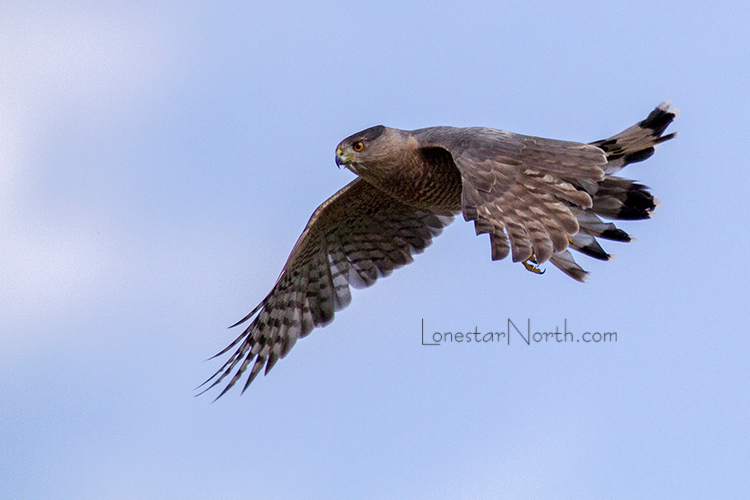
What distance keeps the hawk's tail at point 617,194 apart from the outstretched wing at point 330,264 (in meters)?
1.89

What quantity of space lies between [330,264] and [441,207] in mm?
1711

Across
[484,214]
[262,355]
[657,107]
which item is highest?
[657,107]

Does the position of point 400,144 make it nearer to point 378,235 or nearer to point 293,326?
point 378,235

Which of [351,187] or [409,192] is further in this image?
[351,187]

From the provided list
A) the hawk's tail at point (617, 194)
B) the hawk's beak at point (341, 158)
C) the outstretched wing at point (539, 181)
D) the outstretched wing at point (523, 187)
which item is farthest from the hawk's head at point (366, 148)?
the hawk's tail at point (617, 194)

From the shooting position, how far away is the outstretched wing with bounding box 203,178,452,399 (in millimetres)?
10000

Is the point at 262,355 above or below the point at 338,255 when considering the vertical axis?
below

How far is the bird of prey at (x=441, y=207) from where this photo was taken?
7.43m

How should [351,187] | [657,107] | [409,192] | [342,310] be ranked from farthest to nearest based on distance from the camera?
[342,310]
[351,187]
[409,192]
[657,107]

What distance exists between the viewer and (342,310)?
10.3 metres

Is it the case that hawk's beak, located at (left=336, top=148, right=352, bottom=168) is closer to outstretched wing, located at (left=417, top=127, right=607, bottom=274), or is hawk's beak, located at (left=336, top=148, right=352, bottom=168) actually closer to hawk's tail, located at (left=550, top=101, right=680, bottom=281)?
outstretched wing, located at (left=417, top=127, right=607, bottom=274)

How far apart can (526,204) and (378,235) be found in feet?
10.2

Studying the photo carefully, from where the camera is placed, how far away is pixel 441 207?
9.23 metres

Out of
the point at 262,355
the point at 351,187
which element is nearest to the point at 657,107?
the point at 351,187
